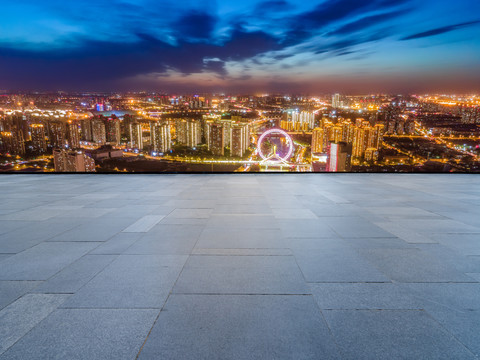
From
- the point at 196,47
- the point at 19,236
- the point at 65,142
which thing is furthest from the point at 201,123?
the point at 19,236

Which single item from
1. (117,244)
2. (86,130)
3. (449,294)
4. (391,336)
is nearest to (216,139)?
(86,130)

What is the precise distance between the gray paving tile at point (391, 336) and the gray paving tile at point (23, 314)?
206cm

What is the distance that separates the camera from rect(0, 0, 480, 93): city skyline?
10.2 m

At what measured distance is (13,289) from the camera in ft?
7.14

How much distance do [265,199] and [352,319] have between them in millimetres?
3578

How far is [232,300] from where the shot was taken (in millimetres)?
2010

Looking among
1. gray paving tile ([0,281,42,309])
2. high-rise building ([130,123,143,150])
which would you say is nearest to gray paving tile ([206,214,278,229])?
gray paving tile ([0,281,42,309])

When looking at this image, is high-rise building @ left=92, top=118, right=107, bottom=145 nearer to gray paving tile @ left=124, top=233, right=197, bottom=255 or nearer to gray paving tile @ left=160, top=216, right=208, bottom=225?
gray paving tile @ left=160, top=216, right=208, bottom=225

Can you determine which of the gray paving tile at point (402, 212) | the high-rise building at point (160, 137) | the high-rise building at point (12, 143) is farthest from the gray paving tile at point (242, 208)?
the high-rise building at point (12, 143)

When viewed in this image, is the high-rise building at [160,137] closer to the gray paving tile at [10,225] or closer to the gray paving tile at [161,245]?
the gray paving tile at [10,225]

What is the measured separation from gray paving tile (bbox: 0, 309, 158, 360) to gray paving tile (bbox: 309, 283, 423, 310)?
1330mm

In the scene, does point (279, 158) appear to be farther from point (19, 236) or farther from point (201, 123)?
point (19, 236)

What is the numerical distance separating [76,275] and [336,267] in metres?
2.52

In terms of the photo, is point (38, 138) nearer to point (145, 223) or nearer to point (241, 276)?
point (145, 223)
